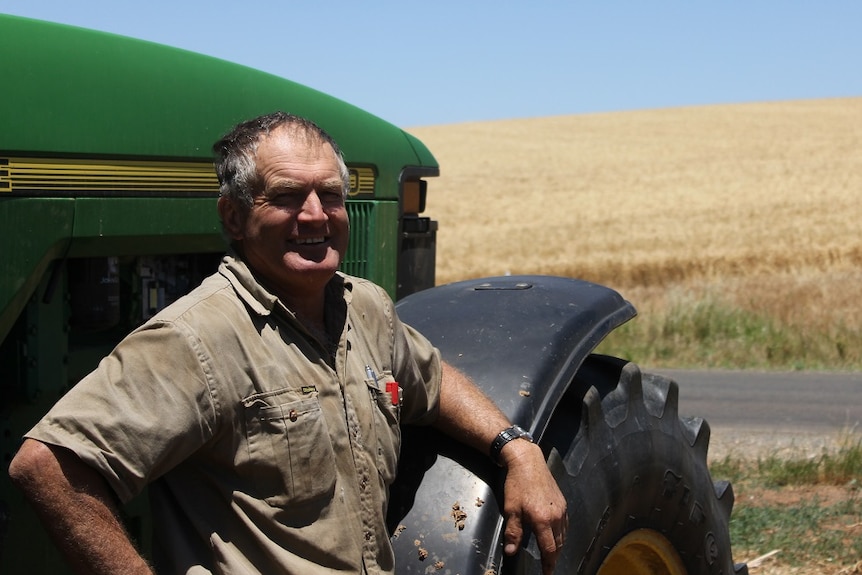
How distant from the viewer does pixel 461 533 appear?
242cm

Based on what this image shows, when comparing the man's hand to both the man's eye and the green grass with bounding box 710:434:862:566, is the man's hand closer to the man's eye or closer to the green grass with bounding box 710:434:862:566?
the man's eye

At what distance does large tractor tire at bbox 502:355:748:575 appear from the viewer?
269cm

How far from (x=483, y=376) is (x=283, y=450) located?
75 cm

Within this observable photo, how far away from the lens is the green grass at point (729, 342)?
11.8 m

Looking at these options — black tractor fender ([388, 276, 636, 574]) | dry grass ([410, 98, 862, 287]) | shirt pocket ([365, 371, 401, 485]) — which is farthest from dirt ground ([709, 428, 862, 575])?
dry grass ([410, 98, 862, 287])

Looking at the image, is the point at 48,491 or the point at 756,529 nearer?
the point at 48,491

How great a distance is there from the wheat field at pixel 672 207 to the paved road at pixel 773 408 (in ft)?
7.29

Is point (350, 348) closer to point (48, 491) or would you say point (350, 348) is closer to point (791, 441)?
point (48, 491)

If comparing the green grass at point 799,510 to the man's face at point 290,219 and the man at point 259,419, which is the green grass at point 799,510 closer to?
the man at point 259,419

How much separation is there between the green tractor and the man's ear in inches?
17.6

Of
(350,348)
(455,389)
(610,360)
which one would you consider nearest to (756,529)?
(610,360)

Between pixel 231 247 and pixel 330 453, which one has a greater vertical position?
pixel 231 247

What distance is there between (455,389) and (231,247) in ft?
1.97

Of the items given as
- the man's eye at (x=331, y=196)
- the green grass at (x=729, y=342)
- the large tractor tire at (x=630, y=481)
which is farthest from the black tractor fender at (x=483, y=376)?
the green grass at (x=729, y=342)
